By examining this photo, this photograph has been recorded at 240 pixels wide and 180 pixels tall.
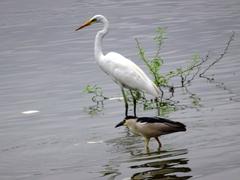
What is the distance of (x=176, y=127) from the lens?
10.8 m

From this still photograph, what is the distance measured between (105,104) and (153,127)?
5.10 metres

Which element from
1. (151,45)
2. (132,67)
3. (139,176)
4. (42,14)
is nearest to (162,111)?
(132,67)

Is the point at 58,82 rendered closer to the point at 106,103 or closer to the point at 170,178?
the point at 106,103

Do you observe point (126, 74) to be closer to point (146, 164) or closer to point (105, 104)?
point (105, 104)

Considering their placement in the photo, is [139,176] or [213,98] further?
[213,98]

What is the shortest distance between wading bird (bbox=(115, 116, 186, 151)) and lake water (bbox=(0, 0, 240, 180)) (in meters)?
0.29

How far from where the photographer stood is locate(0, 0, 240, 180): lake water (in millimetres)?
10273

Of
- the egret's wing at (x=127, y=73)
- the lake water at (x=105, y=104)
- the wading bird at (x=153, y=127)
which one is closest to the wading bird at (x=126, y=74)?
the egret's wing at (x=127, y=73)

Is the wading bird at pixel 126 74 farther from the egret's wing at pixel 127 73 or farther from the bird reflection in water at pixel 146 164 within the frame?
the bird reflection in water at pixel 146 164

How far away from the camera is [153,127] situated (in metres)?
11.1

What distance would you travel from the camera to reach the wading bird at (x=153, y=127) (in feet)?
35.5

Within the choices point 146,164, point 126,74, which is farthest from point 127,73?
point 146,164

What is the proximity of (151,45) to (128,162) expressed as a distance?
1427 cm

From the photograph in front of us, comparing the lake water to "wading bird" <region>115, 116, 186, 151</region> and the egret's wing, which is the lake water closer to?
"wading bird" <region>115, 116, 186, 151</region>
